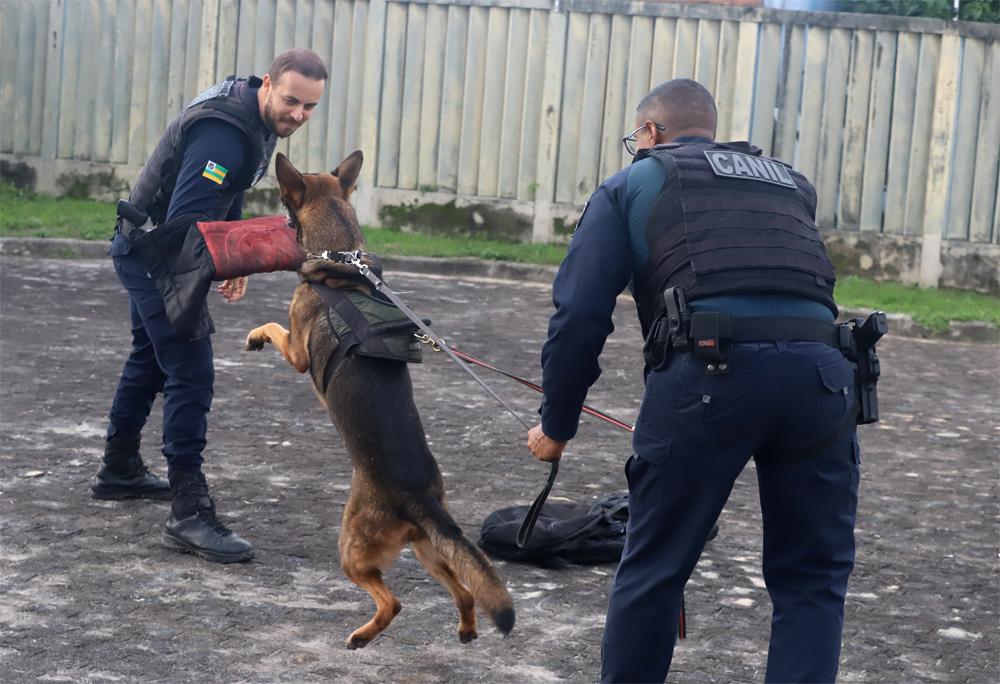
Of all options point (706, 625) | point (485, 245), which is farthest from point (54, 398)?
point (485, 245)

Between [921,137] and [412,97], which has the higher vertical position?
[412,97]

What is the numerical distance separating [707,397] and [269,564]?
93.3 inches

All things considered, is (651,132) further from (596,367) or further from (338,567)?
(338,567)

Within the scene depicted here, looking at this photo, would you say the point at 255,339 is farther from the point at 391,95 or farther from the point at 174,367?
the point at 391,95

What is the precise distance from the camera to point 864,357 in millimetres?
4031

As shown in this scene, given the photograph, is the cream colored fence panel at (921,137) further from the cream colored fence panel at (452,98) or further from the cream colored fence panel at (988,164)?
the cream colored fence panel at (452,98)

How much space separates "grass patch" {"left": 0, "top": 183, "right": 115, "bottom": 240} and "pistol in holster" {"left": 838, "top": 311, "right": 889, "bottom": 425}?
29.3 feet

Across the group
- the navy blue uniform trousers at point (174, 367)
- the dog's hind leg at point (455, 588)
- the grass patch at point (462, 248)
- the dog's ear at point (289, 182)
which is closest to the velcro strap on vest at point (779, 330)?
the dog's hind leg at point (455, 588)

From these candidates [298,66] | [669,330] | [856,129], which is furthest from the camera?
[856,129]

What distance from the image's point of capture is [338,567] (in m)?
5.46

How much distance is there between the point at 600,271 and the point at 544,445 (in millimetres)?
621

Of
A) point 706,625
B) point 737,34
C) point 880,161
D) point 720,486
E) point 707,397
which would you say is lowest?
point 706,625

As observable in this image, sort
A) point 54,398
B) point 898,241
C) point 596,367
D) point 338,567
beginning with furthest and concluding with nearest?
point 898,241 → point 54,398 → point 338,567 → point 596,367

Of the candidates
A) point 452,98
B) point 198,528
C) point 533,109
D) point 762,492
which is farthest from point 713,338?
point 452,98
